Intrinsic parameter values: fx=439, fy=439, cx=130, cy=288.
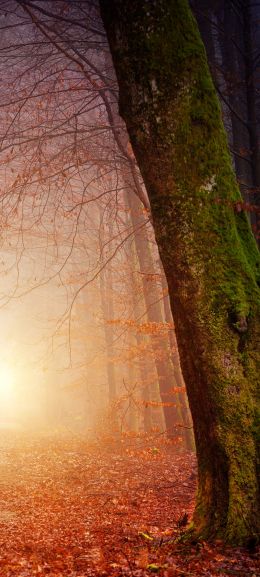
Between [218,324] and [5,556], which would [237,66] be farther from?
[5,556]

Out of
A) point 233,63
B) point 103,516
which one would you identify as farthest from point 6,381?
point 103,516

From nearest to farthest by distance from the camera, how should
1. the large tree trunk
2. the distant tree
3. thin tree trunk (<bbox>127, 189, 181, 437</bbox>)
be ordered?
the large tree trunk
the distant tree
thin tree trunk (<bbox>127, 189, 181, 437</bbox>)

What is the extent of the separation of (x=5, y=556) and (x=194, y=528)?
1.90 metres

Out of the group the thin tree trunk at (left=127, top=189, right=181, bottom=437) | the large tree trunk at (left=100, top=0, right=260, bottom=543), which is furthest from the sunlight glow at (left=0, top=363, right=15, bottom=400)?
the large tree trunk at (left=100, top=0, right=260, bottom=543)

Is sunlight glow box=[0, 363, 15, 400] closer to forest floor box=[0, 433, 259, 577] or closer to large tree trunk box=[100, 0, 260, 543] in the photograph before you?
forest floor box=[0, 433, 259, 577]

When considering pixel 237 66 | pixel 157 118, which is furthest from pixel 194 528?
pixel 237 66

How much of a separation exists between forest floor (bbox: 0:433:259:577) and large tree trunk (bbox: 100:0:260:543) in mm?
389

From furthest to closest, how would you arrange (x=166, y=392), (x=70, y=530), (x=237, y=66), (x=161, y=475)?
(x=166, y=392)
(x=237, y=66)
(x=161, y=475)
(x=70, y=530)

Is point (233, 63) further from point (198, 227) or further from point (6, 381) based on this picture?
point (6, 381)

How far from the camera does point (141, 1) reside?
3711 mm

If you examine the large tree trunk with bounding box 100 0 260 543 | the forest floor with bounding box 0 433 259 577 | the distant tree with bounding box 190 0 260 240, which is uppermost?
the distant tree with bounding box 190 0 260 240

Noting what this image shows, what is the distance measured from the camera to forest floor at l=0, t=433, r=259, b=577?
3.38 m

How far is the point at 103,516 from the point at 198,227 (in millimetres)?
4243

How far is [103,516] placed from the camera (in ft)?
19.1
